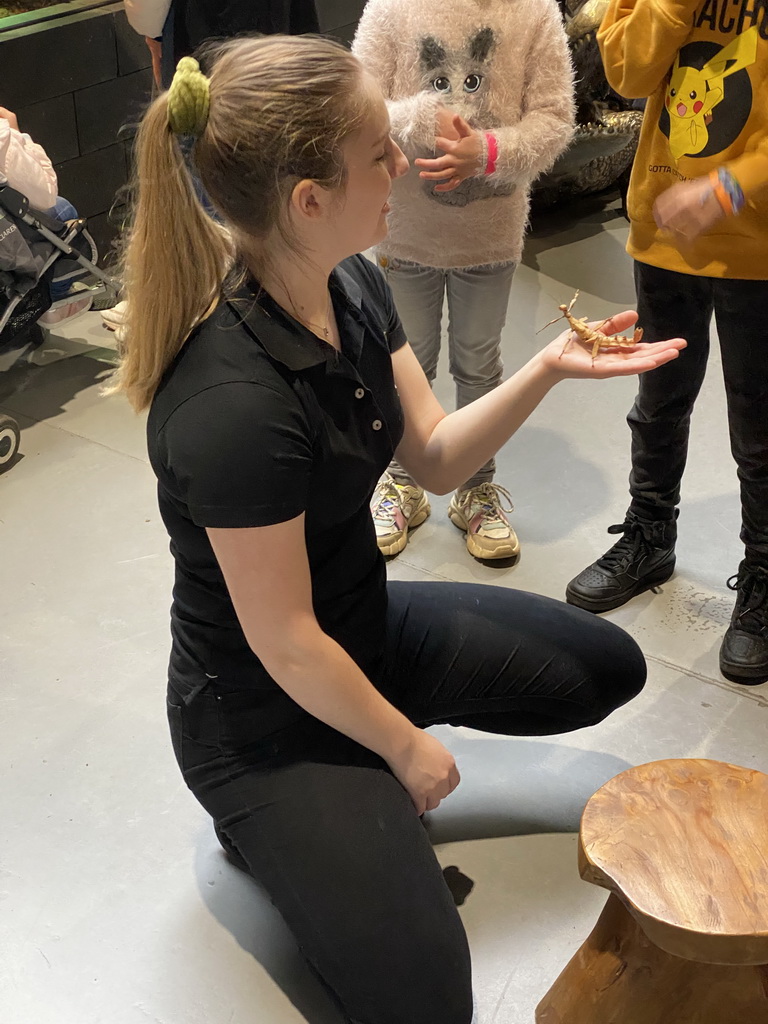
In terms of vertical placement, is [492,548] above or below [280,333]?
below

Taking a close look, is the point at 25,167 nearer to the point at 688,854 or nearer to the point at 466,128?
the point at 466,128

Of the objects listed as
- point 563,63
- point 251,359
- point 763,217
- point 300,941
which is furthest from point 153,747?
point 563,63

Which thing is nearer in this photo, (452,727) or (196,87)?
(196,87)

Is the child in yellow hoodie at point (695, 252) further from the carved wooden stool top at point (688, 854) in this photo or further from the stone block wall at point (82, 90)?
the stone block wall at point (82, 90)

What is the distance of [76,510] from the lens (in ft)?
8.86

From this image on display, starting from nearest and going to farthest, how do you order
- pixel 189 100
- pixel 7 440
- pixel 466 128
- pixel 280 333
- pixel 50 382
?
pixel 189 100
pixel 280 333
pixel 466 128
pixel 7 440
pixel 50 382

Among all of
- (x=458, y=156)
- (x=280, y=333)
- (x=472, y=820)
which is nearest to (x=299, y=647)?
(x=280, y=333)

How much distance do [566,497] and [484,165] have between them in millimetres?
901

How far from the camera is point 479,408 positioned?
1714mm

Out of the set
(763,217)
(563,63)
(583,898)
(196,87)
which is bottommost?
(583,898)

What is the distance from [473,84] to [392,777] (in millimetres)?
1393

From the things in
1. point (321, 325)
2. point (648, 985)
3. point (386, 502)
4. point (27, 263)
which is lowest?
point (386, 502)

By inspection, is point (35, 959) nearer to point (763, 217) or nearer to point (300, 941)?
point (300, 941)

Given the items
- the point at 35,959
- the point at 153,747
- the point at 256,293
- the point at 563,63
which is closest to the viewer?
the point at 256,293
